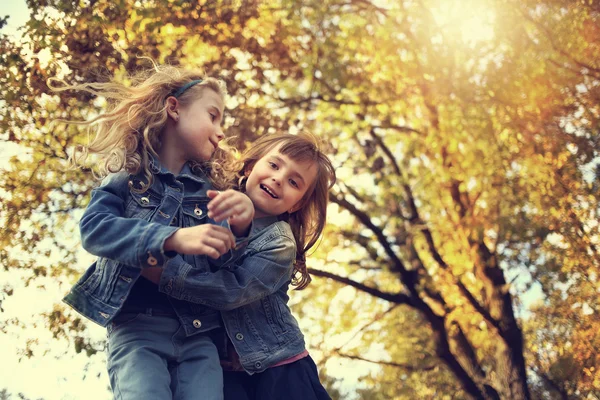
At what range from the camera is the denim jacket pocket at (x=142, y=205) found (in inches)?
109

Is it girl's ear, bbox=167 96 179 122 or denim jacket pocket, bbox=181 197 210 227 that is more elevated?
girl's ear, bbox=167 96 179 122

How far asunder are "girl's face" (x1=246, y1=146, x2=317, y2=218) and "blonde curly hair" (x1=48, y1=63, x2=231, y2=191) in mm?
149

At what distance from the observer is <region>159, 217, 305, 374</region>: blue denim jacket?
8.62 feet

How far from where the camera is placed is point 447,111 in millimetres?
8648

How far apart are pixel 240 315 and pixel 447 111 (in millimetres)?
6333

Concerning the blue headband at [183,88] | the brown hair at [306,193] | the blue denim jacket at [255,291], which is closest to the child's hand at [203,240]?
the blue denim jacket at [255,291]

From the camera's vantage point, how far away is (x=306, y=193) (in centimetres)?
322

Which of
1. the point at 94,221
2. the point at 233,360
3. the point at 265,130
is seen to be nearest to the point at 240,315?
the point at 233,360

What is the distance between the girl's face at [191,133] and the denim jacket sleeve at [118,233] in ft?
1.20

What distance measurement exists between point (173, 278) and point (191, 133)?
684mm

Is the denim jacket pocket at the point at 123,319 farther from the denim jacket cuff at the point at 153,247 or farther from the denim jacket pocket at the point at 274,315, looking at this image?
the denim jacket pocket at the point at 274,315

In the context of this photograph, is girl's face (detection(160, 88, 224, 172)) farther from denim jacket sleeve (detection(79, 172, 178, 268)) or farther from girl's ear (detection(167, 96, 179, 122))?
denim jacket sleeve (detection(79, 172, 178, 268))

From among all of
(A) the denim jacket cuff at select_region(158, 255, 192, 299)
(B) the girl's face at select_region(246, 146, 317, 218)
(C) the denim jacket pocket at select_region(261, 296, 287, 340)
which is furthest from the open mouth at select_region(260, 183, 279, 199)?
(A) the denim jacket cuff at select_region(158, 255, 192, 299)

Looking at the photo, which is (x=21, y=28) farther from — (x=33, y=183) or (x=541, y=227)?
(x=541, y=227)
